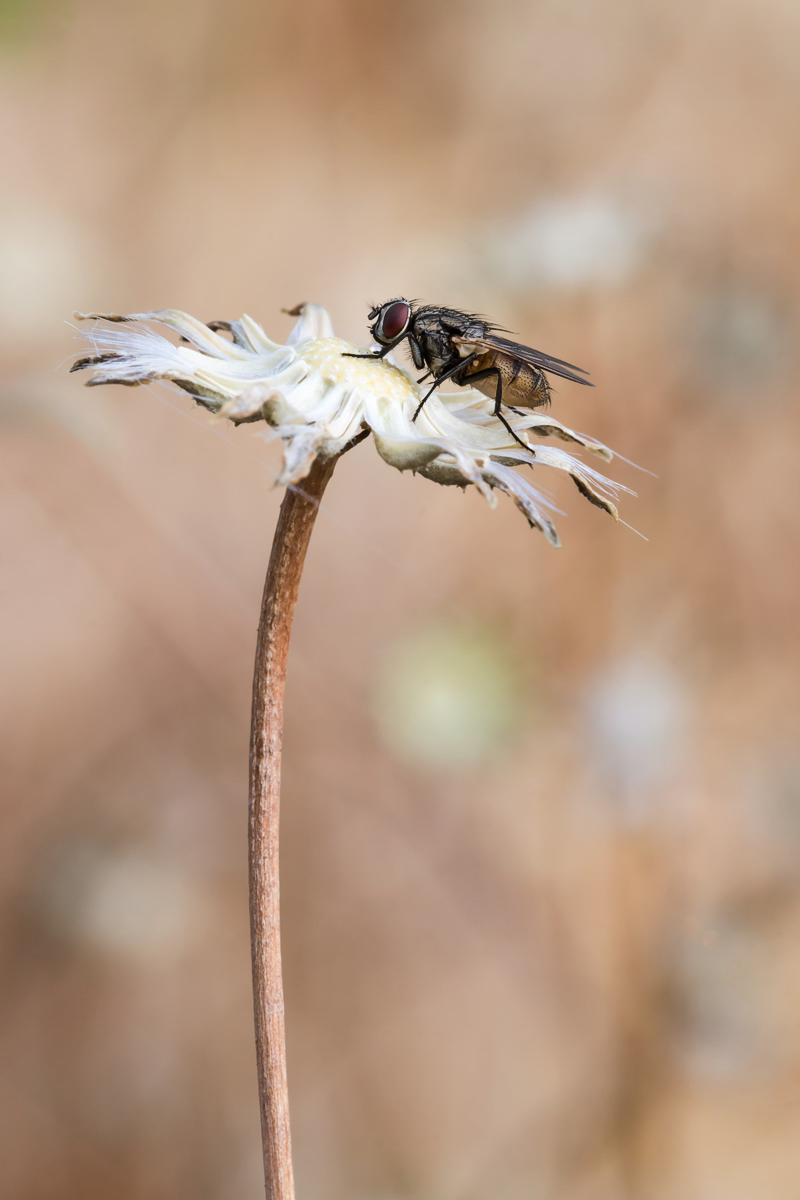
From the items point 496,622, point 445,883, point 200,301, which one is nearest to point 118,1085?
point 445,883

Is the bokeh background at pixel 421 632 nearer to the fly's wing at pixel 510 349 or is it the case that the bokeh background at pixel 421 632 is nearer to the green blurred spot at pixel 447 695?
the green blurred spot at pixel 447 695

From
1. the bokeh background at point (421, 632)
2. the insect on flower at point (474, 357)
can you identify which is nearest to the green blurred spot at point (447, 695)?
the bokeh background at point (421, 632)

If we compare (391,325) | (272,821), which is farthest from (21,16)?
(272,821)

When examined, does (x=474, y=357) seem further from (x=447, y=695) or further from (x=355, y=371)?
(x=447, y=695)

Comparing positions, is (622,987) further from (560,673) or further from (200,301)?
(200,301)

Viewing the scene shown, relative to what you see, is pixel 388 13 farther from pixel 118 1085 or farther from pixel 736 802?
pixel 118 1085

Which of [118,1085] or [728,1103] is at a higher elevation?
[728,1103]

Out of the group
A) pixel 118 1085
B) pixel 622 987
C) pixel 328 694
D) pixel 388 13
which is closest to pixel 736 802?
pixel 622 987

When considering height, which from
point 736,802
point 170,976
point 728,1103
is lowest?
point 170,976
